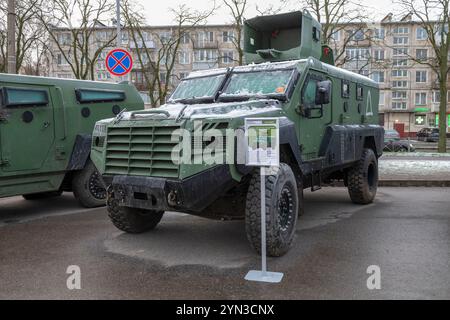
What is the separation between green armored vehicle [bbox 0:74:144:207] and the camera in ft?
23.9

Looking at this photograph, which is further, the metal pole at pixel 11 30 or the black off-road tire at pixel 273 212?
the metal pole at pixel 11 30

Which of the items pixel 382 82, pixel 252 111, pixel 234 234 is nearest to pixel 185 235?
pixel 234 234

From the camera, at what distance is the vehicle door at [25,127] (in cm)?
719

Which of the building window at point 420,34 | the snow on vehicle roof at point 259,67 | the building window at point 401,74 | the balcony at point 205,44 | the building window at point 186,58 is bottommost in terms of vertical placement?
the snow on vehicle roof at point 259,67

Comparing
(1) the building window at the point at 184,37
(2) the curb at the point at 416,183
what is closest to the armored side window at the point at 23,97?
(2) the curb at the point at 416,183

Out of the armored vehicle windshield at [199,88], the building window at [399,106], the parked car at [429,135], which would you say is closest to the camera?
the armored vehicle windshield at [199,88]

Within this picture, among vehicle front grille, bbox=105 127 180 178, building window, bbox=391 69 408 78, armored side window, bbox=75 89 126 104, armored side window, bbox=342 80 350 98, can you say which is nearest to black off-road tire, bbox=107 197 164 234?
vehicle front grille, bbox=105 127 180 178

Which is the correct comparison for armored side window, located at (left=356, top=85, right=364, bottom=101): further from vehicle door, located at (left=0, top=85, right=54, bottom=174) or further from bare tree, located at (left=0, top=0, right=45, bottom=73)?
bare tree, located at (left=0, top=0, right=45, bottom=73)

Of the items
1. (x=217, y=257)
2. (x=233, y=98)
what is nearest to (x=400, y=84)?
(x=233, y=98)

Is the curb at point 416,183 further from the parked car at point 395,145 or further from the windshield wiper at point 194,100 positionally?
the parked car at point 395,145

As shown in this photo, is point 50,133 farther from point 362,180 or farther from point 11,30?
point 362,180

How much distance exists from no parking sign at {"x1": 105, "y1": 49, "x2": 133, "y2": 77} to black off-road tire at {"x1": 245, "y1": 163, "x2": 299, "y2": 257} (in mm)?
7004
